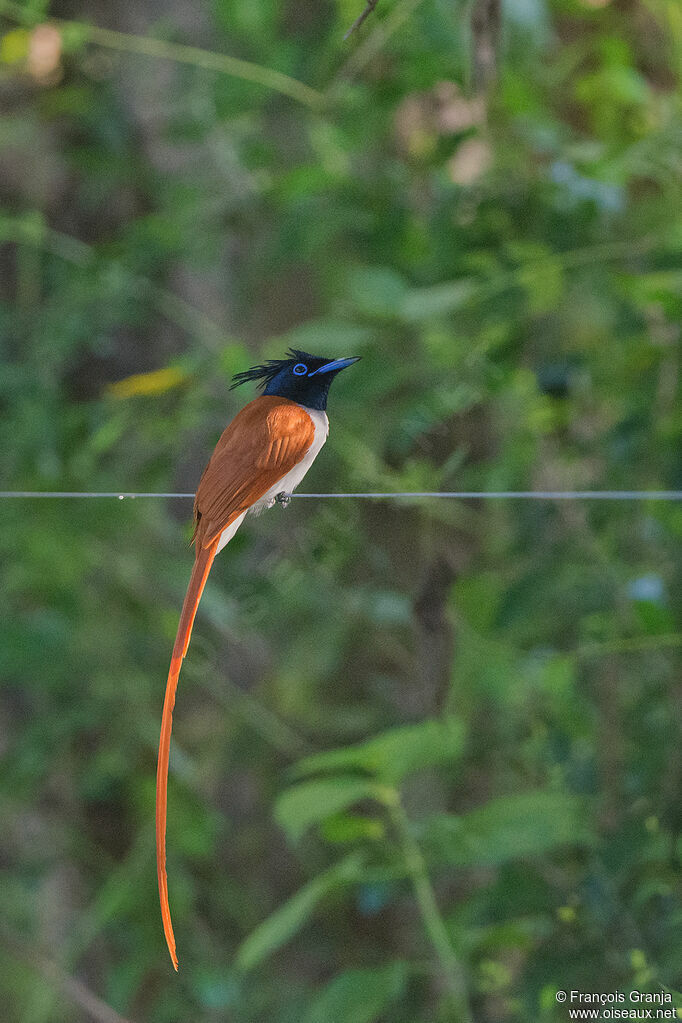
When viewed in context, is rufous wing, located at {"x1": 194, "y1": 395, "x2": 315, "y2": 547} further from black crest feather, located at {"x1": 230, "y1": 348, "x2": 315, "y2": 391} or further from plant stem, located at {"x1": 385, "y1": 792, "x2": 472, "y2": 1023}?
plant stem, located at {"x1": 385, "y1": 792, "x2": 472, "y2": 1023}

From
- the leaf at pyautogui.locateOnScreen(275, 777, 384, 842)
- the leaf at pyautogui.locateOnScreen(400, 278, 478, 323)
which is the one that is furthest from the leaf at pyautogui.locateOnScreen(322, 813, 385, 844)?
the leaf at pyautogui.locateOnScreen(400, 278, 478, 323)

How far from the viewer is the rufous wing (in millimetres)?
200

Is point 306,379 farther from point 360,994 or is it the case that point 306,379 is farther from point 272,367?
point 360,994

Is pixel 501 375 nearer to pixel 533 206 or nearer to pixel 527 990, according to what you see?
pixel 533 206

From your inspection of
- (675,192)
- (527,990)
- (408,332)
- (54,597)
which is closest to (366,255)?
(408,332)

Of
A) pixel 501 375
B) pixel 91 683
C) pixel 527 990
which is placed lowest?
Answer: pixel 527 990

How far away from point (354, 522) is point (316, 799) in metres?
0.15

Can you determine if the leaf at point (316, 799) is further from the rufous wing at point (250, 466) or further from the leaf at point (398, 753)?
the rufous wing at point (250, 466)

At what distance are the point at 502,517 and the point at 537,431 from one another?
0.35 ft

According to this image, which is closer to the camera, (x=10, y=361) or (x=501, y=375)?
(x=501, y=375)

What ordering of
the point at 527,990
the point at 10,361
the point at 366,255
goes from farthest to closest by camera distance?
the point at 10,361 < the point at 366,255 < the point at 527,990

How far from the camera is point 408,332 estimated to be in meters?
0.70

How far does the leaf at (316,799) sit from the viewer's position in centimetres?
49

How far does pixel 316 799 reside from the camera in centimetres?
50
